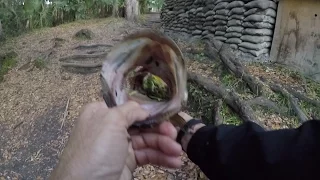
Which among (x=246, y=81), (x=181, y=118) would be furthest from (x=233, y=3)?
(x=181, y=118)

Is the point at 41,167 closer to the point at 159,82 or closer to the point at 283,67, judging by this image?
the point at 159,82

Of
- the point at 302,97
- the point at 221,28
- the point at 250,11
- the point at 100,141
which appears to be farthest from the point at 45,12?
→ the point at 100,141

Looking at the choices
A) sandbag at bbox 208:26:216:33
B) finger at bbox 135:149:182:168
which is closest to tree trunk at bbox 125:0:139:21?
sandbag at bbox 208:26:216:33

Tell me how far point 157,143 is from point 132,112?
0.28 meters

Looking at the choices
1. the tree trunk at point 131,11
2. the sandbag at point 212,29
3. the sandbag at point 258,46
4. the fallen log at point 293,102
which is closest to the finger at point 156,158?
the fallen log at point 293,102

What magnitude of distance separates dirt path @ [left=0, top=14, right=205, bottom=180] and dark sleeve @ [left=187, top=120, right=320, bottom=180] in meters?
1.99

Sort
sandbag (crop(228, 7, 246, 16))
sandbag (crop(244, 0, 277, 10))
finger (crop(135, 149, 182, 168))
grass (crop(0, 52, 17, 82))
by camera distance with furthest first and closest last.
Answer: grass (crop(0, 52, 17, 82))
sandbag (crop(228, 7, 246, 16))
sandbag (crop(244, 0, 277, 10))
finger (crop(135, 149, 182, 168))

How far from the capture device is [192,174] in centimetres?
312

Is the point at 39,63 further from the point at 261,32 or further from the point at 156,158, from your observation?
the point at 156,158

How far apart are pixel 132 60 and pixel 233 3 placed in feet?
15.0

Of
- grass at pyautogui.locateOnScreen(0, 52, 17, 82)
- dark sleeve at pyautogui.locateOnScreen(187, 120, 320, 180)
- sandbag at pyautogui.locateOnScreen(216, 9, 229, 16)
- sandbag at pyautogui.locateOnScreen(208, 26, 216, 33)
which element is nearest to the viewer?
A: dark sleeve at pyautogui.locateOnScreen(187, 120, 320, 180)

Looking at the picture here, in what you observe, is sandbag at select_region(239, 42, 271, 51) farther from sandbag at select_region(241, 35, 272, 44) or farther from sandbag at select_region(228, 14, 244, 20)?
sandbag at select_region(228, 14, 244, 20)

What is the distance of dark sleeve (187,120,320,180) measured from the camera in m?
0.93

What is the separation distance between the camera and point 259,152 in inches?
40.5
